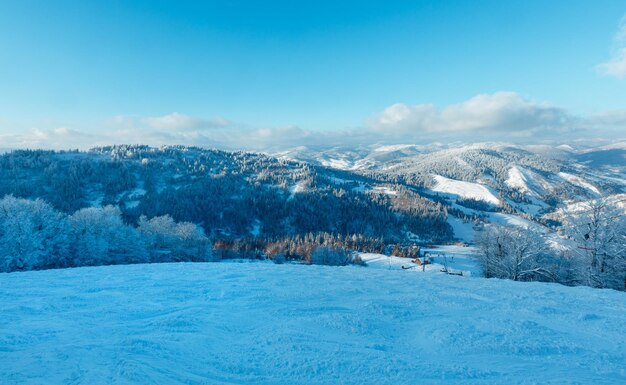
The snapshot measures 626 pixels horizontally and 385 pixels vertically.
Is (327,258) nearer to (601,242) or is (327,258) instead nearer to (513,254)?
(513,254)

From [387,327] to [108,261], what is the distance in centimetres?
5289

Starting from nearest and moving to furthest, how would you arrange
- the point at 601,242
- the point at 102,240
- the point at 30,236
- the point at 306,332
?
the point at 306,332 → the point at 601,242 → the point at 30,236 → the point at 102,240

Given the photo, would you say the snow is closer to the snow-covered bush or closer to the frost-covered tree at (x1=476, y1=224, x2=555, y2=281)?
the snow-covered bush

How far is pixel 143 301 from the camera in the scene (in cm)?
1241

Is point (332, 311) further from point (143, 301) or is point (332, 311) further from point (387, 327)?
point (143, 301)

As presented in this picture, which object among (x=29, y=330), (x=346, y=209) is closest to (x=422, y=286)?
(x=29, y=330)

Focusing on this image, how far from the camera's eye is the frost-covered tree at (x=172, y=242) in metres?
60.4

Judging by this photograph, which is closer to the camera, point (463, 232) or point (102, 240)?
point (102, 240)

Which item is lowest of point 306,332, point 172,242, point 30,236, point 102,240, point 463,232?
point 463,232

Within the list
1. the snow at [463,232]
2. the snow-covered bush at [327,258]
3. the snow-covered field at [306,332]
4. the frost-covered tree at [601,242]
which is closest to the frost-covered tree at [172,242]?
the snow-covered bush at [327,258]

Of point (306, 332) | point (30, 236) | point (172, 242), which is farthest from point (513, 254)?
point (30, 236)

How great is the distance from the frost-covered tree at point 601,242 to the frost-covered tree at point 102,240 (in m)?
59.4

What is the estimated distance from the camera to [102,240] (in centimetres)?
4816

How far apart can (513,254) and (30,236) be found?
6006 cm
